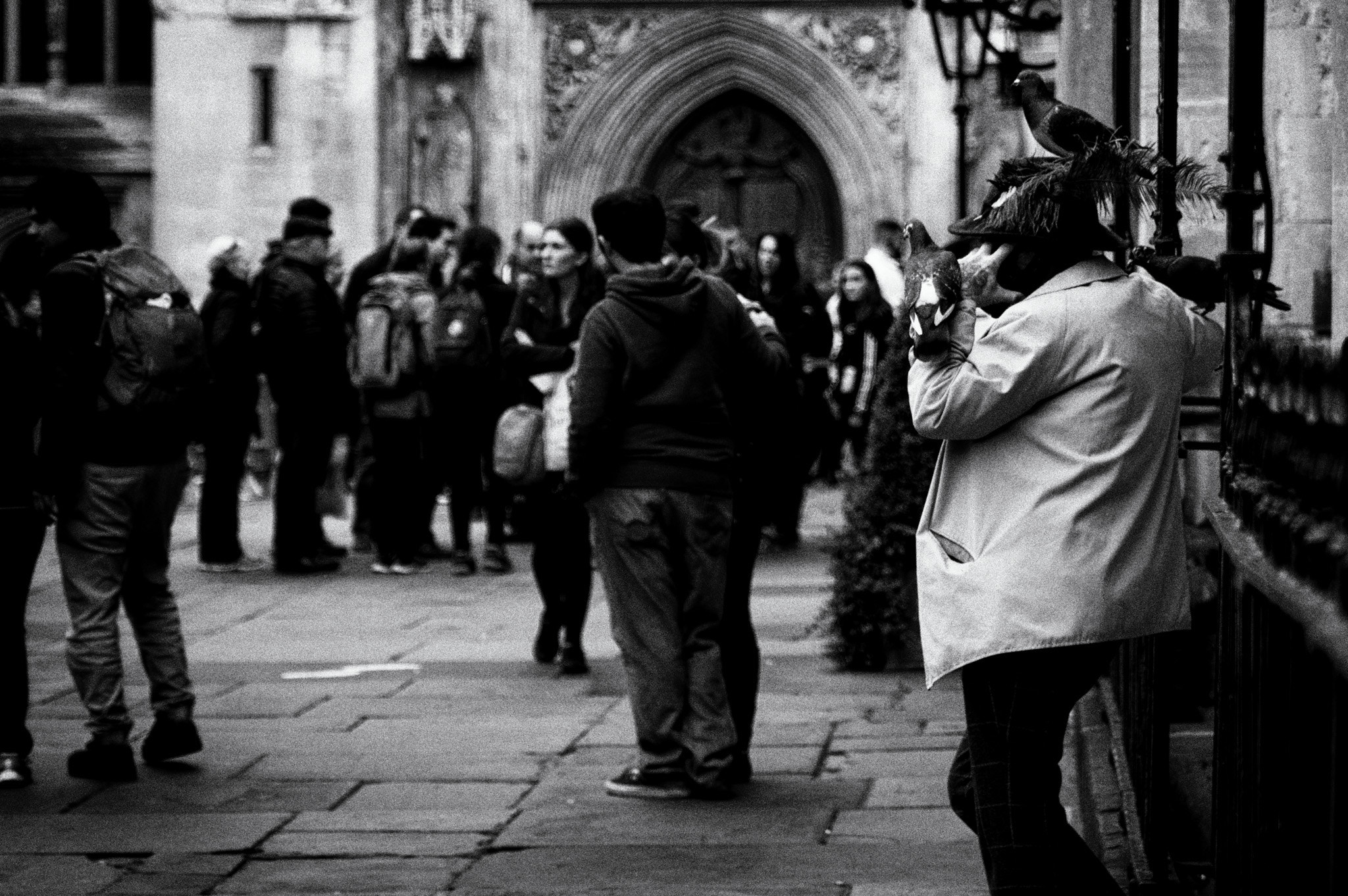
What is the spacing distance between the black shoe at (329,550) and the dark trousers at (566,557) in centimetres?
403

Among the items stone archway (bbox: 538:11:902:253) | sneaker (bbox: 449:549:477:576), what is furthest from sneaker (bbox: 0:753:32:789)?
stone archway (bbox: 538:11:902:253)

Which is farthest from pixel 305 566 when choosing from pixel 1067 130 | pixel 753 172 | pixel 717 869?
pixel 753 172

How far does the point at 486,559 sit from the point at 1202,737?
7.17 meters

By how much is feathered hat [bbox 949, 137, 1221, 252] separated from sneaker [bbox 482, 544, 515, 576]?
8.64 m

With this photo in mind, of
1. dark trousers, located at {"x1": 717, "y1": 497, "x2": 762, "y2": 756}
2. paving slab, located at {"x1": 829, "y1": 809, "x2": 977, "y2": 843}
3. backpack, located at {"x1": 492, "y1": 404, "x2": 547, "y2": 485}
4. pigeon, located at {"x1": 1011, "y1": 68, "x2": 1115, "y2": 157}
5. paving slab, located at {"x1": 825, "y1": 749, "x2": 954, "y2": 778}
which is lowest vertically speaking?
paving slab, located at {"x1": 829, "y1": 809, "x2": 977, "y2": 843}

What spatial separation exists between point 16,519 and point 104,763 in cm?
74

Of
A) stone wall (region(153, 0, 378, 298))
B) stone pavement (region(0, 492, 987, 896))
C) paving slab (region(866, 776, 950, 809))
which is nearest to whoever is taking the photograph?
stone pavement (region(0, 492, 987, 896))

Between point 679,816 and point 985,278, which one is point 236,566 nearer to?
point 679,816

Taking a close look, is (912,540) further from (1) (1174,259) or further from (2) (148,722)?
(1) (1174,259)

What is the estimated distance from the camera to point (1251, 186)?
410 centimetres

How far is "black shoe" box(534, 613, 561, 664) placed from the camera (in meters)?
9.32

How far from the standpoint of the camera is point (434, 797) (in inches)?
264

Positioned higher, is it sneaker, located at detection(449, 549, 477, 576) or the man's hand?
the man's hand

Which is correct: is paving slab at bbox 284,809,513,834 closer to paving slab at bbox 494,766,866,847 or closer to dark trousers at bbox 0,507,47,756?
paving slab at bbox 494,766,866,847
